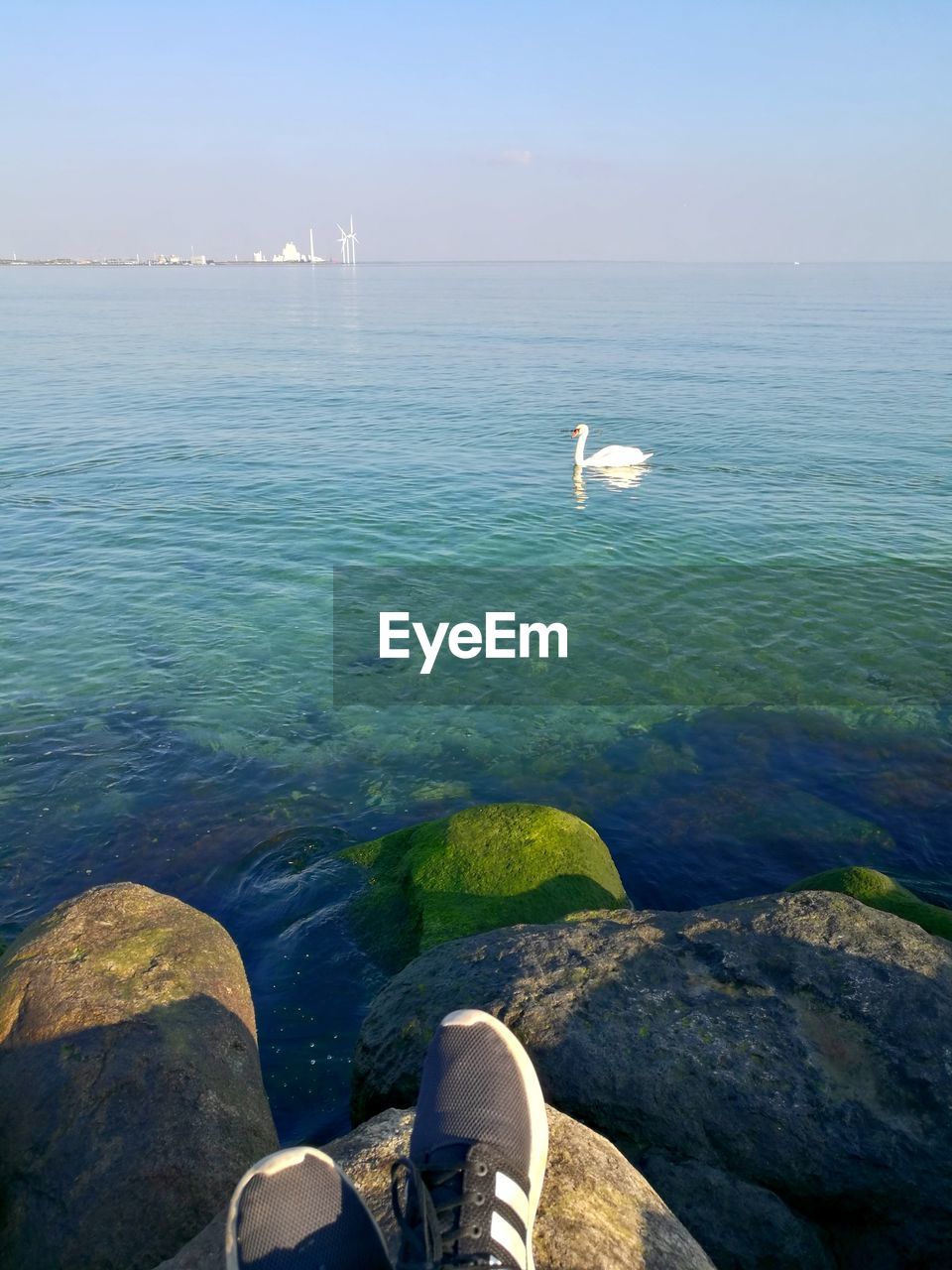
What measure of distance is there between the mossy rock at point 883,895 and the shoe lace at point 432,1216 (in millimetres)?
5873

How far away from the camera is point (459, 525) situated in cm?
2664

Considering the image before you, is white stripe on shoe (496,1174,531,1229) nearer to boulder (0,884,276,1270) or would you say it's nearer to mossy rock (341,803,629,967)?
boulder (0,884,276,1270)

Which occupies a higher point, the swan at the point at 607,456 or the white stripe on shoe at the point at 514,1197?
the white stripe on shoe at the point at 514,1197

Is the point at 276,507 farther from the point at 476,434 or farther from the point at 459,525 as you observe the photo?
the point at 476,434

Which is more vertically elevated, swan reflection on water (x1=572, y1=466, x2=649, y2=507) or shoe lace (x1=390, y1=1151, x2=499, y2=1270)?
shoe lace (x1=390, y1=1151, x2=499, y2=1270)

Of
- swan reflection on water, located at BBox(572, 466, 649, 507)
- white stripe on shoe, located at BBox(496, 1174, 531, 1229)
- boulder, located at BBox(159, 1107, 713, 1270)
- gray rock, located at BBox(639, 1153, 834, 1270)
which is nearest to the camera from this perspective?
white stripe on shoe, located at BBox(496, 1174, 531, 1229)

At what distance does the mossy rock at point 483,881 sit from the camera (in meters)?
9.24

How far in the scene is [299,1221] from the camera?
163 inches

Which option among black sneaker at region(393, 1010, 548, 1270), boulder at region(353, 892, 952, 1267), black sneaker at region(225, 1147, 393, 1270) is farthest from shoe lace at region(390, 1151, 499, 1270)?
boulder at region(353, 892, 952, 1267)

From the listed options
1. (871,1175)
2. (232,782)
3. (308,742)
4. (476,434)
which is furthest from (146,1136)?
(476,434)

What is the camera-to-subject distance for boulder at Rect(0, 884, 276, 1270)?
18.5 ft

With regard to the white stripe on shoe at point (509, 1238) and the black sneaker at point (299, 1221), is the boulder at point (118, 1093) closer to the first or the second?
the black sneaker at point (299, 1221)

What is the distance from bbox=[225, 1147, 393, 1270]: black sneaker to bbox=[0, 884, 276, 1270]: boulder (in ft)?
6.24

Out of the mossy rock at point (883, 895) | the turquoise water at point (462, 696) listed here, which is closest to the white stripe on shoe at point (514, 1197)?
the turquoise water at point (462, 696)
